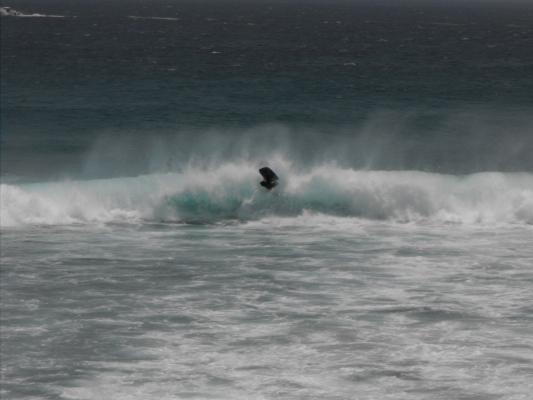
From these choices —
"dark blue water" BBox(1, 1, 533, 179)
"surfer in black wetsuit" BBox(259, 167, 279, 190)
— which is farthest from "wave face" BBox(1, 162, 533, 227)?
"dark blue water" BBox(1, 1, 533, 179)

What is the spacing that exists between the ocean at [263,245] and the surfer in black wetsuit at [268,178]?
588 millimetres

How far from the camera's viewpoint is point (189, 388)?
70.9ft

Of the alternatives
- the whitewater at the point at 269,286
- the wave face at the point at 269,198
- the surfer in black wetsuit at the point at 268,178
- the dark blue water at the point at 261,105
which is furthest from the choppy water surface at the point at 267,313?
the dark blue water at the point at 261,105

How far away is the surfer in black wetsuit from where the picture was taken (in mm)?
42369

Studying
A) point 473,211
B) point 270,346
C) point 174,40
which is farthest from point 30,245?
point 174,40

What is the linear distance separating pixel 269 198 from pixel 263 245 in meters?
6.80

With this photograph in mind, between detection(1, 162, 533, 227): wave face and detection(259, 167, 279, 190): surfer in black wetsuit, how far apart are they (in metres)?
0.25

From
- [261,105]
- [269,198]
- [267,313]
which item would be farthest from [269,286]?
[261,105]

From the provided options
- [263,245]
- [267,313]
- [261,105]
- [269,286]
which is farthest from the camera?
[261,105]

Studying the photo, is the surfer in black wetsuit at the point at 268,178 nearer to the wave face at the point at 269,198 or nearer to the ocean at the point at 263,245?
the wave face at the point at 269,198

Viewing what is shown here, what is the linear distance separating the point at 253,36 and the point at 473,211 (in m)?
134

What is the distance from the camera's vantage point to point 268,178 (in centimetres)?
4247

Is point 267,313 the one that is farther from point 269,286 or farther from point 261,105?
point 261,105

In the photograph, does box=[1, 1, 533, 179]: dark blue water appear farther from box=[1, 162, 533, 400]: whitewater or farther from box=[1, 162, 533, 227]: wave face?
box=[1, 162, 533, 400]: whitewater
